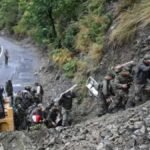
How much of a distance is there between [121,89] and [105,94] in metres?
0.75

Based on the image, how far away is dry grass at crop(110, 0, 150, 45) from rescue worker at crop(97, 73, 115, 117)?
3579 millimetres

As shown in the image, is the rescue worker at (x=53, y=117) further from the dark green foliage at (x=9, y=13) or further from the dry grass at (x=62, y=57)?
the dark green foliage at (x=9, y=13)

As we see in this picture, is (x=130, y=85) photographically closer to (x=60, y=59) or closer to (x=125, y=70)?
(x=125, y=70)

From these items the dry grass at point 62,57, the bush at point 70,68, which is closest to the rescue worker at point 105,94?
the bush at point 70,68

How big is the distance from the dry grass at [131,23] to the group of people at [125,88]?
9.05 ft

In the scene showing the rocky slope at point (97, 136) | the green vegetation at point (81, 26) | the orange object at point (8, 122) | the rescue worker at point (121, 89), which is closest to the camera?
the rocky slope at point (97, 136)

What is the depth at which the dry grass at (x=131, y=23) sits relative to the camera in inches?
684

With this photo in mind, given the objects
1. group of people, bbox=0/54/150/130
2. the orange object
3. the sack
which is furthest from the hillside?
the orange object

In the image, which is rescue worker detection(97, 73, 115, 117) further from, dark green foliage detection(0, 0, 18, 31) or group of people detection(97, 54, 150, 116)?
dark green foliage detection(0, 0, 18, 31)

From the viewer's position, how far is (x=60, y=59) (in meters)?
24.6

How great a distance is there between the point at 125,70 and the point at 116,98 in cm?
101

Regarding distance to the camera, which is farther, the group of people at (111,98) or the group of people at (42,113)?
the group of people at (42,113)


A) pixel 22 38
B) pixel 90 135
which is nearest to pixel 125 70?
pixel 90 135

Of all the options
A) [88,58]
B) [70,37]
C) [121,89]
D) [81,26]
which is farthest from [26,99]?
[70,37]
